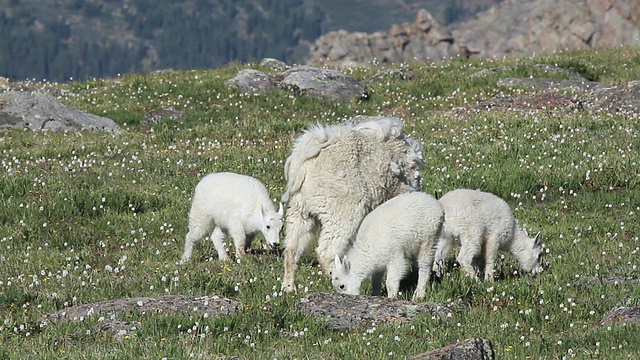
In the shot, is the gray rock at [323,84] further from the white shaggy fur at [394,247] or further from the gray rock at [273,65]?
the white shaggy fur at [394,247]

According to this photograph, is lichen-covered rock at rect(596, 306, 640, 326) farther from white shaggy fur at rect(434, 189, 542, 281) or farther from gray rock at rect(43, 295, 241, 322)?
gray rock at rect(43, 295, 241, 322)

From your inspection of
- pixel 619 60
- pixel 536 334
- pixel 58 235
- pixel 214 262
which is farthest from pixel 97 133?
pixel 619 60

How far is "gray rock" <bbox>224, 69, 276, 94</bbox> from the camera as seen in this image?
26328 mm

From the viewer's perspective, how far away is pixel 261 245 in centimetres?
1462

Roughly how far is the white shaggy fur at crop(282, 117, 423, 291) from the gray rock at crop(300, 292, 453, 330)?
1580 mm

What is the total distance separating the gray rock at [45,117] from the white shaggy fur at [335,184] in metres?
11.7

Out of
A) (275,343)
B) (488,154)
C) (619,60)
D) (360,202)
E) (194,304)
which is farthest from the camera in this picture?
(619,60)

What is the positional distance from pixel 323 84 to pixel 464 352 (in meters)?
19.9

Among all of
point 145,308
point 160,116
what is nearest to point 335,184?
point 145,308

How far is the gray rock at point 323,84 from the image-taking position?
26.1 m

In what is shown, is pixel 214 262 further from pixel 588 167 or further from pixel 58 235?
pixel 588 167

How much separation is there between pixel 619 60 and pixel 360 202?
72.6 ft

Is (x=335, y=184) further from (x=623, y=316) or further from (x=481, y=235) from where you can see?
Answer: (x=623, y=316)

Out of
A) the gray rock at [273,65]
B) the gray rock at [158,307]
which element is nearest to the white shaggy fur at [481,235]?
the gray rock at [158,307]
